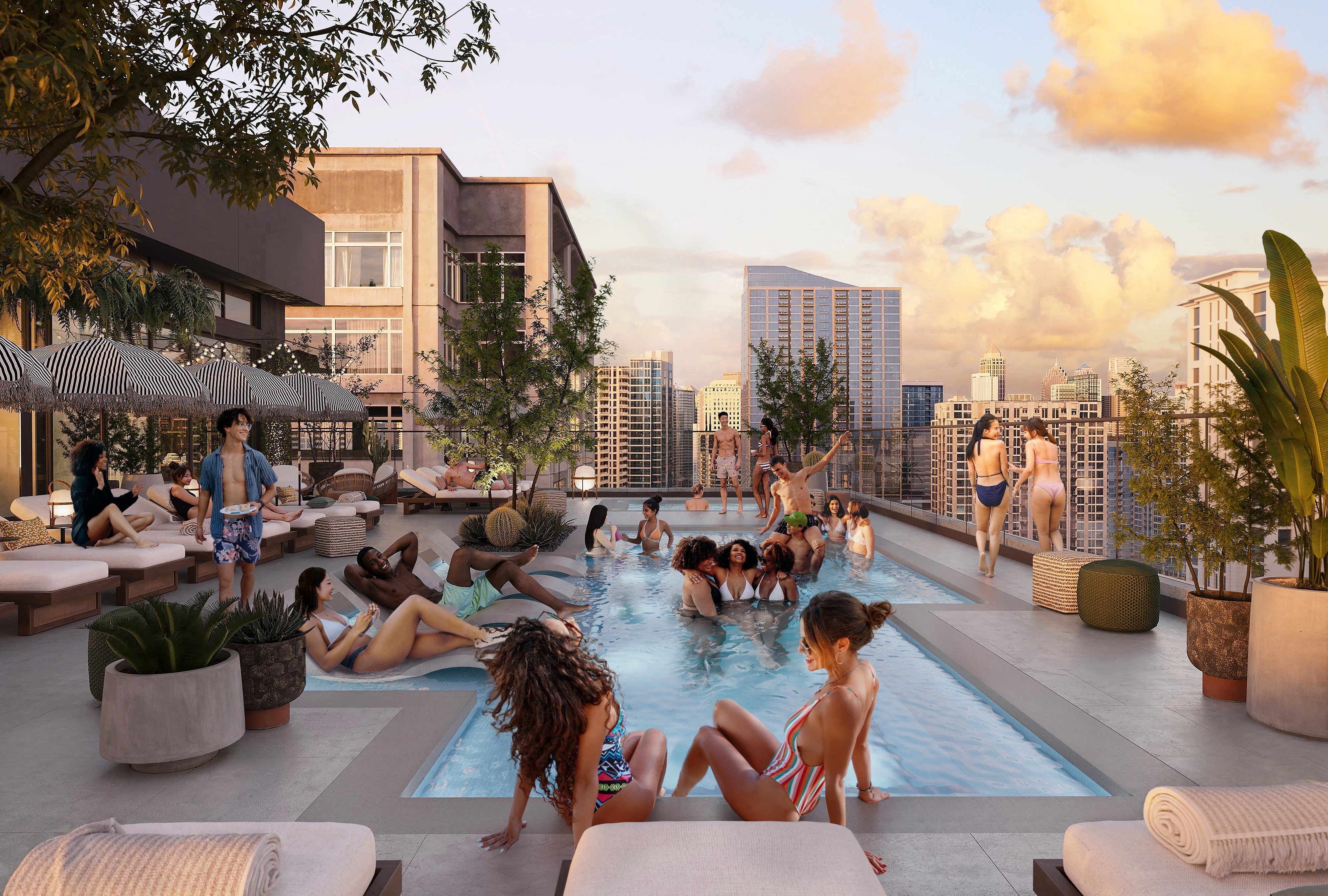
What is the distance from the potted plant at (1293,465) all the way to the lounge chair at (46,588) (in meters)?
8.92

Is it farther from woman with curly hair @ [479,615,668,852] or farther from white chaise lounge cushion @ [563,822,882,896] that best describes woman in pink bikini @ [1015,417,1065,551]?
white chaise lounge cushion @ [563,822,882,896]

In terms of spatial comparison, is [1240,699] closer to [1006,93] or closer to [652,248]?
[1006,93]

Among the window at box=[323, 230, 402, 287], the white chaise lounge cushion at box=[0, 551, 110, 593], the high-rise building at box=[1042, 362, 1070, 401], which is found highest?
the window at box=[323, 230, 402, 287]

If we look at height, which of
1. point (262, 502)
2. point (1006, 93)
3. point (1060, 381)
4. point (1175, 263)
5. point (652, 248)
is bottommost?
point (262, 502)

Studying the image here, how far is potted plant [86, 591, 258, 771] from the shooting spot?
348cm

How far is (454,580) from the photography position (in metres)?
7.33

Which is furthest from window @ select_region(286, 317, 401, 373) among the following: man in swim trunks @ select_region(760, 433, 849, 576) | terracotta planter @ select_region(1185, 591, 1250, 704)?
terracotta planter @ select_region(1185, 591, 1250, 704)

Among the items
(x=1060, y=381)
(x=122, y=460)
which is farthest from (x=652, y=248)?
(x=122, y=460)

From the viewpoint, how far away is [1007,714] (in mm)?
4664

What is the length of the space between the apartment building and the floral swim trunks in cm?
829

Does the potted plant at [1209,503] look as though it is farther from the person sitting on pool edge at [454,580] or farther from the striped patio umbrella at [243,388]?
the striped patio umbrella at [243,388]

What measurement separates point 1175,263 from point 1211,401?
62440 millimetres

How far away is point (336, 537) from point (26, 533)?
3457mm

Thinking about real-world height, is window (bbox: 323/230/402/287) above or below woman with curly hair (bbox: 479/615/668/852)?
above
